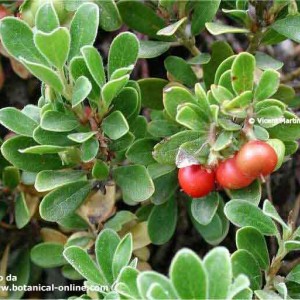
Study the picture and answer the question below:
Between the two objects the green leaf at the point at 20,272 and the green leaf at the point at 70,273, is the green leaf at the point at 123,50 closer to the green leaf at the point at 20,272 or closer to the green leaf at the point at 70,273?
the green leaf at the point at 70,273

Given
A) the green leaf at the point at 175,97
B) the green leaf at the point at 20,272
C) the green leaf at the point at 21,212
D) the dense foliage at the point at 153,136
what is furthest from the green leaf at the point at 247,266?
the green leaf at the point at 20,272

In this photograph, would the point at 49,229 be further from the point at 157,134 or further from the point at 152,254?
the point at 157,134

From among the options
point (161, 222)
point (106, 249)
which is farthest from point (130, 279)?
point (161, 222)

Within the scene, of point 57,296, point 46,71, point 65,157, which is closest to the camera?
point 46,71

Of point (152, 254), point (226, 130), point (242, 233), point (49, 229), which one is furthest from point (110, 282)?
point (152, 254)

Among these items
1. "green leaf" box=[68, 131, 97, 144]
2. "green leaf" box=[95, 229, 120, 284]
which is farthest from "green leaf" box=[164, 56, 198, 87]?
"green leaf" box=[95, 229, 120, 284]

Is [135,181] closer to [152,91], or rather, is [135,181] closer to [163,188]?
[163,188]
